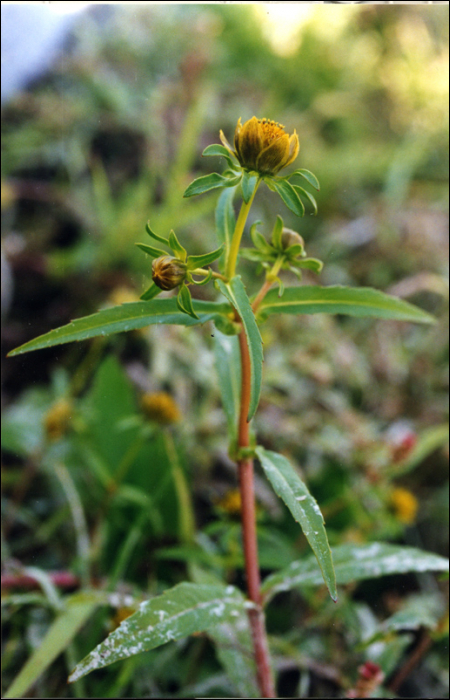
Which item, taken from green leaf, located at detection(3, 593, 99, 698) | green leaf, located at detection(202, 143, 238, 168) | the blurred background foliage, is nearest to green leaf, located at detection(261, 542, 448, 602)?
the blurred background foliage

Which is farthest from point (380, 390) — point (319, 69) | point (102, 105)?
point (319, 69)

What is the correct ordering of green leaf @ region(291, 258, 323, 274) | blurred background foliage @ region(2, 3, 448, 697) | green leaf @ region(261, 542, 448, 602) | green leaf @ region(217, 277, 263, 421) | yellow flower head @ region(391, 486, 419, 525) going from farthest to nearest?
yellow flower head @ region(391, 486, 419, 525) < blurred background foliage @ region(2, 3, 448, 697) < green leaf @ region(261, 542, 448, 602) < green leaf @ region(291, 258, 323, 274) < green leaf @ region(217, 277, 263, 421)

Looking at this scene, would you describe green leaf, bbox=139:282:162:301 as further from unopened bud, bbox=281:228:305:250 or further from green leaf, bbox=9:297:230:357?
unopened bud, bbox=281:228:305:250

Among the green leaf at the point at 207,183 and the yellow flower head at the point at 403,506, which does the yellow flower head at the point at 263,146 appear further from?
the yellow flower head at the point at 403,506

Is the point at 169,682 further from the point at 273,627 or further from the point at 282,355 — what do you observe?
the point at 282,355

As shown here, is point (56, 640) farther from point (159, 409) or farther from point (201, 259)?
point (201, 259)

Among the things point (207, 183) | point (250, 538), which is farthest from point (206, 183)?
point (250, 538)

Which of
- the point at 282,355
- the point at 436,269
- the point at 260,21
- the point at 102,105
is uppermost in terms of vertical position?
the point at 260,21
